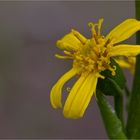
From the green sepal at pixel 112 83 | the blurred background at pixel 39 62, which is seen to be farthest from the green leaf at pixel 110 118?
the blurred background at pixel 39 62

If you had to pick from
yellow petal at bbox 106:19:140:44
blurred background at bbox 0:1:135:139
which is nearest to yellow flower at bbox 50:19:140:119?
yellow petal at bbox 106:19:140:44

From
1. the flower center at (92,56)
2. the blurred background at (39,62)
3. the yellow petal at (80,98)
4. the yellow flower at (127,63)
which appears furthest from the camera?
the blurred background at (39,62)

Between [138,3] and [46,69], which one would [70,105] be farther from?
[46,69]

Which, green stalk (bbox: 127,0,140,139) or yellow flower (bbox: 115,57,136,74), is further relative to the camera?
yellow flower (bbox: 115,57,136,74)

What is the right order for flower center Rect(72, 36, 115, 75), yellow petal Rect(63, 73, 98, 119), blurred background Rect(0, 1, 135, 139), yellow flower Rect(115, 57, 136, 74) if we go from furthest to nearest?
1. blurred background Rect(0, 1, 135, 139)
2. yellow flower Rect(115, 57, 136, 74)
3. flower center Rect(72, 36, 115, 75)
4. yellow petal Rect(63, 73, 98, 119)

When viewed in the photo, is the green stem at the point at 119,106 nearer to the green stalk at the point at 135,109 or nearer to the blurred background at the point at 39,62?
the green stalk at the point at 135,109

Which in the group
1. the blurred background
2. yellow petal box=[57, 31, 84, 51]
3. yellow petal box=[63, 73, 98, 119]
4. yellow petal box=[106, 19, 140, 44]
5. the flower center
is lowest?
the blurred background

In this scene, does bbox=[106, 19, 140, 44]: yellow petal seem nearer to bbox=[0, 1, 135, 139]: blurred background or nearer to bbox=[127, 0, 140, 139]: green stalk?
bbox=[127, 0, 140, 139]: green stalk
